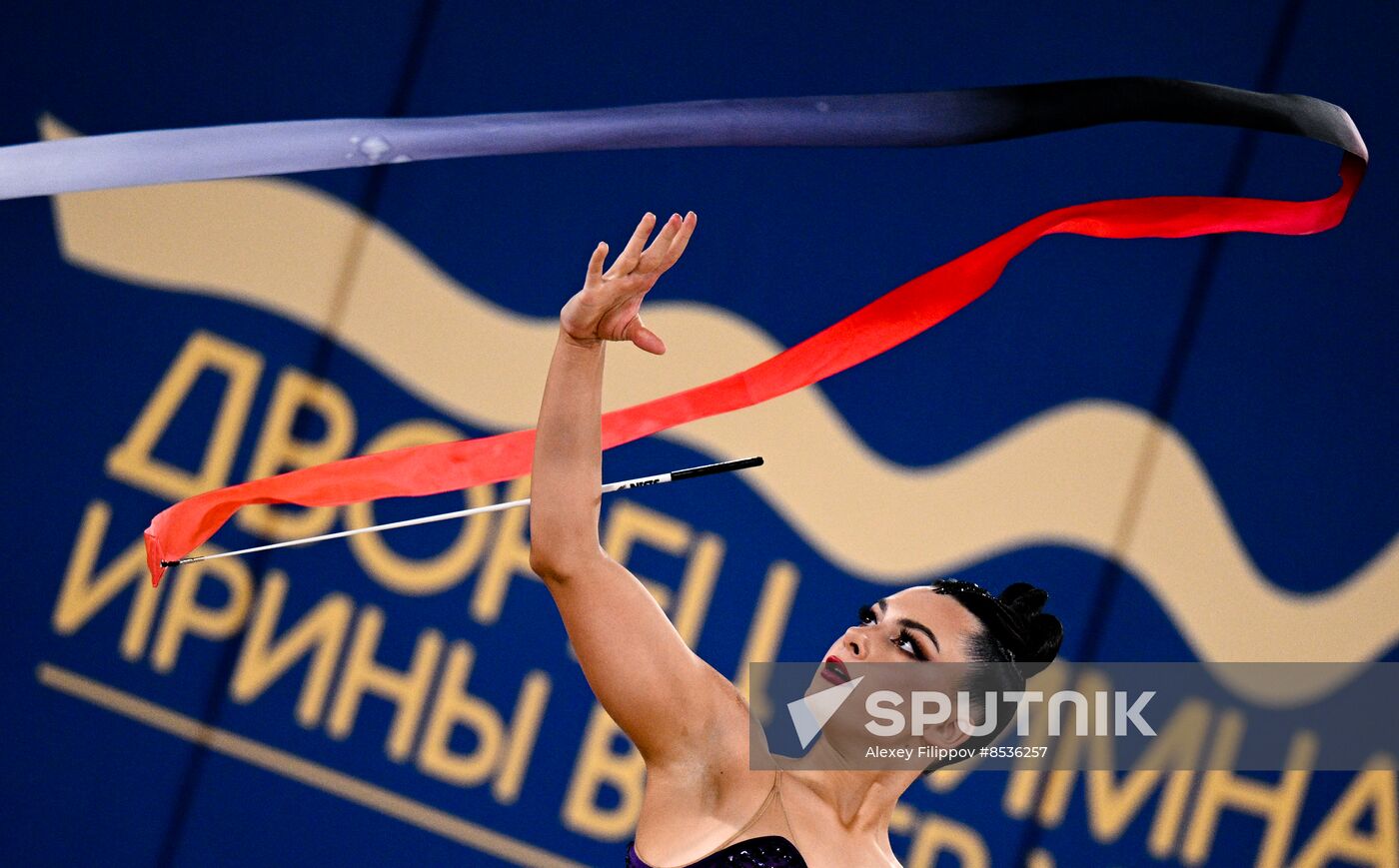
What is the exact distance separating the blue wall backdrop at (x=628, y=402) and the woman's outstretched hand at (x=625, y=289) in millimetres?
1495

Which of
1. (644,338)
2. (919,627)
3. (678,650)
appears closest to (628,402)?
(919,627)

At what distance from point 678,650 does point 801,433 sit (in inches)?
56.7

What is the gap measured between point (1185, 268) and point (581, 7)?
4.69 ft

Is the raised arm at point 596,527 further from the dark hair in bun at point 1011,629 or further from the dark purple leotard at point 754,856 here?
the dark hair in bun at point 1011,629

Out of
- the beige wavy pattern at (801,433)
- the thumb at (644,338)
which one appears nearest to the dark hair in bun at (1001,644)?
the thumb at (644,338)

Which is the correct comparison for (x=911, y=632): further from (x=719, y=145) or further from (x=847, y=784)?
(x=719, y=145)

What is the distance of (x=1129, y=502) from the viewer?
9.94 feet

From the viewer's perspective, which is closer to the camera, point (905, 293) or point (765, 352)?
point (905, 293)

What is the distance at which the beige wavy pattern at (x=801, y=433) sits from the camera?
9.41 ft

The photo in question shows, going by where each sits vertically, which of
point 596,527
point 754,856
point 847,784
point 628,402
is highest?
point 628,402

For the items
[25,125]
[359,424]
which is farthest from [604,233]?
[25,125]

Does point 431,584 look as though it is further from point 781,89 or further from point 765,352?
point 781,89

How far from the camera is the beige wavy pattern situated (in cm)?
287

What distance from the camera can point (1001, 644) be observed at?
180cm
